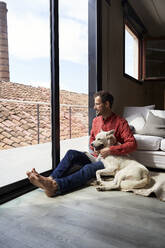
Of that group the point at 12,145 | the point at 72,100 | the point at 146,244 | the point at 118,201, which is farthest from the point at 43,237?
the point at 72,100

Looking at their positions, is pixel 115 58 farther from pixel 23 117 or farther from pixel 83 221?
pixel 83 221

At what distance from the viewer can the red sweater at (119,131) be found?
2143mm


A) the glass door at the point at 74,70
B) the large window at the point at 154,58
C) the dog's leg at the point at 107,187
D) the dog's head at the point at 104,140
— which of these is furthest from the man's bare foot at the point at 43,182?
the large window at the point at 154,58

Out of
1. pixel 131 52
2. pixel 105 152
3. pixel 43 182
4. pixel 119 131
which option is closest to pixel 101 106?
pixel 119 131

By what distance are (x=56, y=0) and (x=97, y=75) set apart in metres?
1.13

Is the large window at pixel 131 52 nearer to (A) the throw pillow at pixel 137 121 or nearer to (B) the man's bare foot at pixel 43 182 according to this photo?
(A) the throw pillow at pixel 137 121

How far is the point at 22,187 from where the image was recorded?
2021 millimetres

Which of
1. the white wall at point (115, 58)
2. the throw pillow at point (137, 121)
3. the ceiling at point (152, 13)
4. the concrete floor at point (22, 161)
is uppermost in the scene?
the ceiling at point (152, 13)

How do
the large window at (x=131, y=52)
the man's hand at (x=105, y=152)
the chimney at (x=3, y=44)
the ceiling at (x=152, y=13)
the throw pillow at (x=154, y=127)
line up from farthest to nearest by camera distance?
1. the large window at (x=131, y=52)
2. the ceiling at (x=152, y=13)
3. the chimney at (x=3, y=44)
4. the throw pillow at (x=154, y=127)
5. the man's hand at (x=105, y=152)

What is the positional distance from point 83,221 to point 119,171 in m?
0.74

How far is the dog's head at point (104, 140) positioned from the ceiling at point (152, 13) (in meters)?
3.05

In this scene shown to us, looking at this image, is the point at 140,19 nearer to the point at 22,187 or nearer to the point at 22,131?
the point at 22,131

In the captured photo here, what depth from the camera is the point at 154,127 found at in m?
2.91

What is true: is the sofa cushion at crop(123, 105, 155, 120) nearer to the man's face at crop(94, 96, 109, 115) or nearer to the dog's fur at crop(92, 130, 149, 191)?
the man's face at crop(94, 96, 109, 115)
